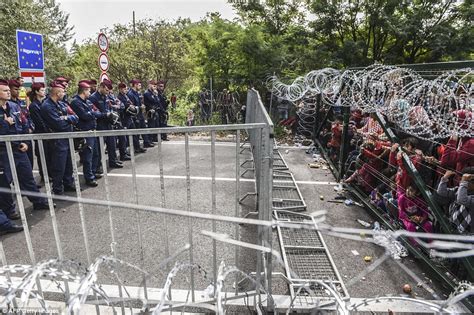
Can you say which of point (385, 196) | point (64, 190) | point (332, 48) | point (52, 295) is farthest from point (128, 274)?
point (332, 48)

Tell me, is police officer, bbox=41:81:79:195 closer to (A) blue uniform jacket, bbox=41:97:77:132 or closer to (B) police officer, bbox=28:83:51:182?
(A) blue uniform jacket, bbox=41:97:77:132

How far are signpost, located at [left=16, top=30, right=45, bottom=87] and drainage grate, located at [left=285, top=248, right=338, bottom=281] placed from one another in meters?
6.41

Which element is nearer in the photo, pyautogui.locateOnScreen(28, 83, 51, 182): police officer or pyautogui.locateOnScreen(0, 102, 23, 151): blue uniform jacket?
pyautogui.locateOnScreen(0, 102, 23, 151): blue uniform jacket

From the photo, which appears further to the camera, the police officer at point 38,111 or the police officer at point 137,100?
the police officer at point 137,100

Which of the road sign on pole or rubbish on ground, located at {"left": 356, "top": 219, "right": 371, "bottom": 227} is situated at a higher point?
the road sign on pole

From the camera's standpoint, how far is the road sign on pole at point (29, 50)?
6228 millimetres

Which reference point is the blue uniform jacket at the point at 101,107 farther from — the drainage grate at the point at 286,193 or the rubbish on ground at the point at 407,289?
the rubbish on ground at the point at 407,289

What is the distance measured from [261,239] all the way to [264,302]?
65 centimetres

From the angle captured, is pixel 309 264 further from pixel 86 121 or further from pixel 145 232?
pixel 86 121

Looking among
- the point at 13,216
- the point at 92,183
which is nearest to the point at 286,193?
the point at 92,183

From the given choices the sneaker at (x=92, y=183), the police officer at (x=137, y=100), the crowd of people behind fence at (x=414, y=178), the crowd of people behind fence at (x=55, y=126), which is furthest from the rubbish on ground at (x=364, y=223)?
the police officer at (x=137, y=100)

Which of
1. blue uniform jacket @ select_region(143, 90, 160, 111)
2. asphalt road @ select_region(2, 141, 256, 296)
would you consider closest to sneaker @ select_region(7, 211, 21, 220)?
asphalt road @ select_region(2, 141, 256, 296)

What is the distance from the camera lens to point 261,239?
2.50 metres

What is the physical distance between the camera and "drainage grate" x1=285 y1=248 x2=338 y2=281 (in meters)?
3.24
